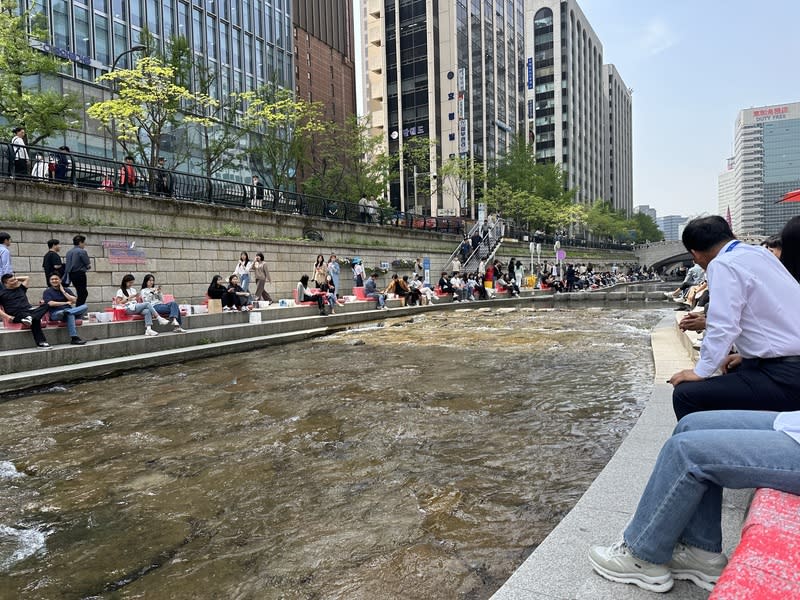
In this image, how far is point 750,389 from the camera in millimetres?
2729

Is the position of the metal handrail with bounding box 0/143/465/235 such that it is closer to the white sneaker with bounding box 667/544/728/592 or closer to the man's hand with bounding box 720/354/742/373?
the man's hand with bounding box 720/354/742/373

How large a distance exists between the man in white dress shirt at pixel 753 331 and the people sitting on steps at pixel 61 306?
11.1 m

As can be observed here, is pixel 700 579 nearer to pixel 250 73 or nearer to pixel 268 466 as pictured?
pixel 268 466

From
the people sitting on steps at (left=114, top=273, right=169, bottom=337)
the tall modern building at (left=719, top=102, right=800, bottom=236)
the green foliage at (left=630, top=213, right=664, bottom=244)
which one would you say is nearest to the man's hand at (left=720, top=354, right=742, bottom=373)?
the people sitting on steps at (left=114, top=273, right=169, bottom=337)

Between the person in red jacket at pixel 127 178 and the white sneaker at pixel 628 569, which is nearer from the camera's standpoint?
the white sneaker at pixel 628 569

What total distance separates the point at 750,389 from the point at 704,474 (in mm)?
986

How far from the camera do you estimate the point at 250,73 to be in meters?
45.0

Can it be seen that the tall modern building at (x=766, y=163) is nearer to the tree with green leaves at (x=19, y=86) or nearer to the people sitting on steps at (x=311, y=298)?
the people sitting on steps at (x=311, y=298)

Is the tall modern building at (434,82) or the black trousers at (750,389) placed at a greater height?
the tall modern building at (434,82)

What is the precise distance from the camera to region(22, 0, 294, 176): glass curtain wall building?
30.7 m

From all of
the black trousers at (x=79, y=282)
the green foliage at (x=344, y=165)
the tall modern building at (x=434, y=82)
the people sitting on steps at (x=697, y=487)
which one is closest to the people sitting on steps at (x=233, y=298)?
the black trousers at (x=79, y=282)

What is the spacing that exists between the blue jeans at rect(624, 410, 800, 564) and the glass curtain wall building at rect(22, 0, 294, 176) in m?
28.7

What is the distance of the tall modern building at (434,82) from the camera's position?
69438mm

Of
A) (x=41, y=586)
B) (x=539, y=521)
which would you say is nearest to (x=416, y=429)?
(x=539, y=521)
